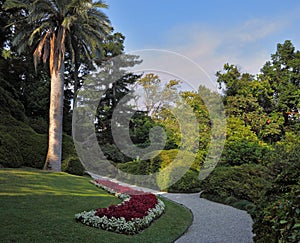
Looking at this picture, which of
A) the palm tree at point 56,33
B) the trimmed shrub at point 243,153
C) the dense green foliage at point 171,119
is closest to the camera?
the dense green foliage at point 171,119

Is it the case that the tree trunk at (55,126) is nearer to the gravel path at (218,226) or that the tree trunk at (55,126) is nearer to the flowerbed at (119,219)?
the gravel path at (218,226)

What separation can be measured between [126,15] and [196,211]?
9584 mm

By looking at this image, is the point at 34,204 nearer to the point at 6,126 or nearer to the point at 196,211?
the point at 196,211

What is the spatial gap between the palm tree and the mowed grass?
5157 millimetres

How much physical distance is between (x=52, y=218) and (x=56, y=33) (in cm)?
1121

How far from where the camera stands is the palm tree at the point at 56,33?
13352 mm

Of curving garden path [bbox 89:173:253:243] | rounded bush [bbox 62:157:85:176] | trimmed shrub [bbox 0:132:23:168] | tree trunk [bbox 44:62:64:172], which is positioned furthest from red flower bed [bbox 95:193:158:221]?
rounded bush [bbox 62:157:85:176]

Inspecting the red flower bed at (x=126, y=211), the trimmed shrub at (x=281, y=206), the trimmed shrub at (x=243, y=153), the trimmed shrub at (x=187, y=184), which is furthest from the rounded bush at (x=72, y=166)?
the trimmed shrub at (x=281, y=206)

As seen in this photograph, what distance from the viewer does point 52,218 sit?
526cm

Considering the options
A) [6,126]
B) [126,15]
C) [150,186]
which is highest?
[126,15]

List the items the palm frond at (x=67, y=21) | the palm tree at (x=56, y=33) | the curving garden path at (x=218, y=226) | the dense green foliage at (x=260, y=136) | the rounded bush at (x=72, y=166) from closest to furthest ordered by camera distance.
→ the dense green foliage at (x=260, y=136) < the curving garden path at (x=218, y=226) < the palm frond at (x=67, y=21) < the palm tree at (x=56, y=33) < the rounded bush at (x=72, y=166)

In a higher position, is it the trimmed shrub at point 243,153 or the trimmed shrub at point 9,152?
the trimmed shrub at point 243,153

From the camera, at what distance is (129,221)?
5.63 meters

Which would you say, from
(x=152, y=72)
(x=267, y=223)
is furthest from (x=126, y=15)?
(x=267, y=223)
